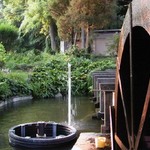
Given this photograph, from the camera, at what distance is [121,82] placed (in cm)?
659

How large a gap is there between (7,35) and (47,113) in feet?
59.7

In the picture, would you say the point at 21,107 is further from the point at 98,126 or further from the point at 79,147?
the point at 79,147

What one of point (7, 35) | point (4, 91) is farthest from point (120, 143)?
point (7, 35)

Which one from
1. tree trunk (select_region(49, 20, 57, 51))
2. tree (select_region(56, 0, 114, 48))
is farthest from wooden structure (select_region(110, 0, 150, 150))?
tree trunk (select_region(49, 20, 57, 51))

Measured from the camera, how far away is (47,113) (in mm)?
17969

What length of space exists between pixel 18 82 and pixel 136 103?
55.4 ft

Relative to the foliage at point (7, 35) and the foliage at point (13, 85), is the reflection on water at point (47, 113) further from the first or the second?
the foliage at point (7, 35)

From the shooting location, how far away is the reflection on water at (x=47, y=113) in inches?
560

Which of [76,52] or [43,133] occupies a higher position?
[76,52]

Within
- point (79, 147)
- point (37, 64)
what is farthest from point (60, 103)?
point (79, 147)

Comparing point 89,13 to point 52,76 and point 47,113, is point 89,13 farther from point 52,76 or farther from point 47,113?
point 47,113

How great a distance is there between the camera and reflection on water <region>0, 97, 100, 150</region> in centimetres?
1422

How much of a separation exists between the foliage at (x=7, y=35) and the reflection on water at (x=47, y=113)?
1328 centimetres

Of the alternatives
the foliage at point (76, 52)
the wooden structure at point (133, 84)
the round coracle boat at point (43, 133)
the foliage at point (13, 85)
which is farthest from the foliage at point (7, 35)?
the wooden structure at point (133, 84)
